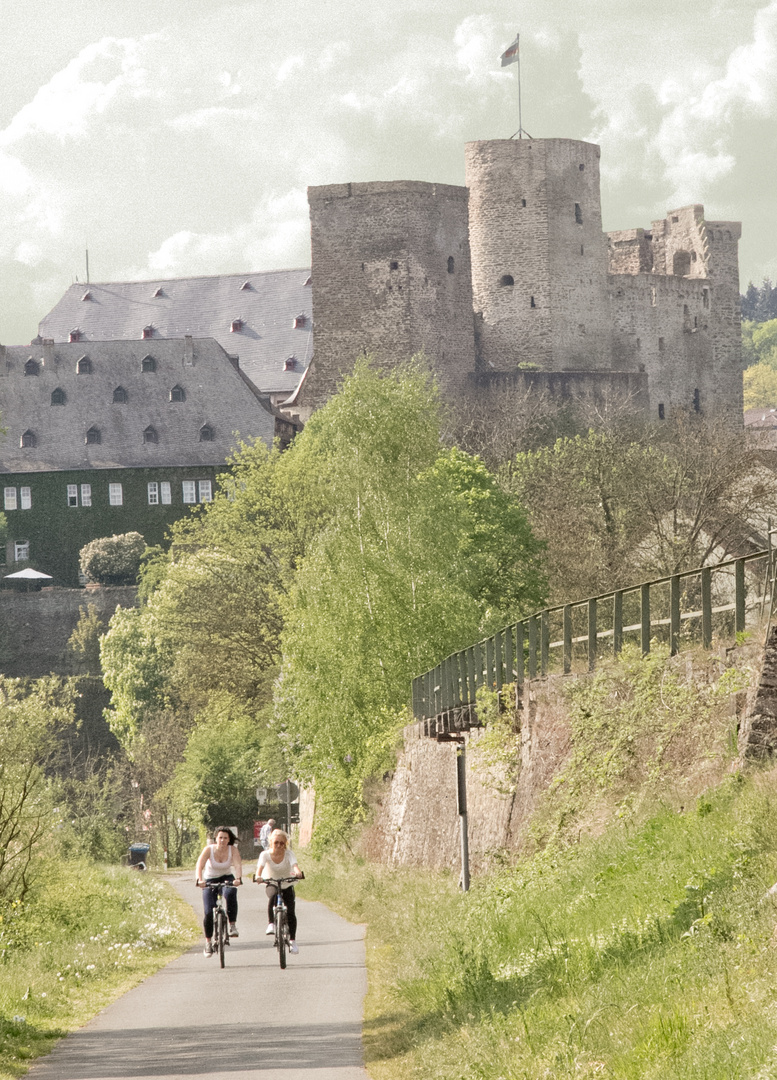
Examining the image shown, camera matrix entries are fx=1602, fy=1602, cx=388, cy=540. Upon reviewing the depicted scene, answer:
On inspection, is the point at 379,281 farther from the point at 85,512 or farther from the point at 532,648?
the point at 532,648

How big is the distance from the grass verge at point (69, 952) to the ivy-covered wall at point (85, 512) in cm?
5402

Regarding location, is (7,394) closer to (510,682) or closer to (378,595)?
(378,595)

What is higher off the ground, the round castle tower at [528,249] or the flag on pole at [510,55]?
the flag on pole at [510,55]

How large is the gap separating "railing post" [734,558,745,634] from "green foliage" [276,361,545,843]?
17142 mm

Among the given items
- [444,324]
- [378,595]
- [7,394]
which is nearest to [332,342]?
[444,324]

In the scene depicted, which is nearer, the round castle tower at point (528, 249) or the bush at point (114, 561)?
the bush at point (114, 561)

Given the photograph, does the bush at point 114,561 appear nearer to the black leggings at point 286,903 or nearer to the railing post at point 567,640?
the railing post at point 567,640

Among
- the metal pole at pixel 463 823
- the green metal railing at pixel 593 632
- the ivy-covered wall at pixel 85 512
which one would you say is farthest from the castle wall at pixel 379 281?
the metal pole at pixel 463 823

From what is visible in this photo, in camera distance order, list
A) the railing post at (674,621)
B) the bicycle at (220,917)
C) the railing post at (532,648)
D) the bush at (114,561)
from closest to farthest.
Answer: the bicycle at (220,917) → the railing post at (674,621) → the railing post at (532,648) → the bush at (114,561)

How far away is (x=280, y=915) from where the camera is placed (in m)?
14.3

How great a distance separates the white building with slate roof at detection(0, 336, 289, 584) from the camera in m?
76.9

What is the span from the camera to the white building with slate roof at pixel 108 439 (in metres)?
76.9

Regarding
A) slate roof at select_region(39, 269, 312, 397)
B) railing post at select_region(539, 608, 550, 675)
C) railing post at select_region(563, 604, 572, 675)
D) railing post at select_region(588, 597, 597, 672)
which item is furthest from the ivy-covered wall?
railing post at select_region(588, 597, 597, 672)

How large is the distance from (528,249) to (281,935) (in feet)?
220
